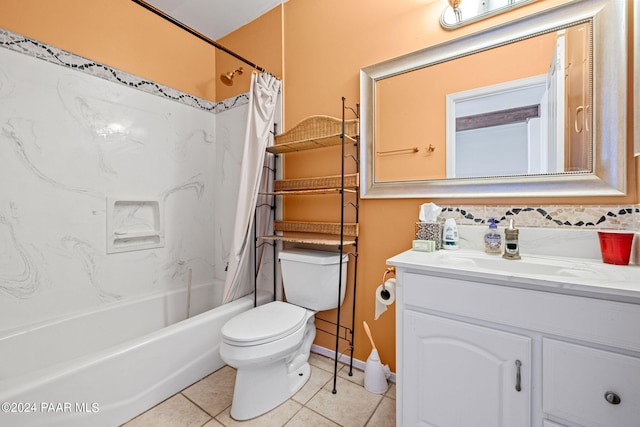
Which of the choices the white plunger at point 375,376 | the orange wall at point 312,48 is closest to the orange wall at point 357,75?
the orange wall at point 312,48

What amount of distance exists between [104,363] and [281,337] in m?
0.80

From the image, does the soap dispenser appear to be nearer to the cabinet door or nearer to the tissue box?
the tissue box

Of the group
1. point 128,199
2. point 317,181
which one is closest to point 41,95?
point 128,199

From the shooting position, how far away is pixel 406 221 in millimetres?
1553

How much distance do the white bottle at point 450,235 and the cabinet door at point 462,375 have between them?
1.51ft

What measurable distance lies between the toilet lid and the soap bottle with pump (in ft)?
3.35

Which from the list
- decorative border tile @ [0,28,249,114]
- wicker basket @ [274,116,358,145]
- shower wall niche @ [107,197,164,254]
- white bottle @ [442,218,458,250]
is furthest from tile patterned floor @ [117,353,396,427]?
decorative border tile @ [0,28,249,114]

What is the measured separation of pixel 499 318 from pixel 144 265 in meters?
2.22

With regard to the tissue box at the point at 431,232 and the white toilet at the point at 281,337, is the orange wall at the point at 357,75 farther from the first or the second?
the white toilet at the point at 281,337

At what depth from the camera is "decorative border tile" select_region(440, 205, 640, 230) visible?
1.07 metres

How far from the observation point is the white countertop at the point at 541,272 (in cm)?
74

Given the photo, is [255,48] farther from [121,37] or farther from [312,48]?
[121,37]

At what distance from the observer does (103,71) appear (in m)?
1.80

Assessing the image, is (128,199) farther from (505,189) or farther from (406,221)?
(505,189)
